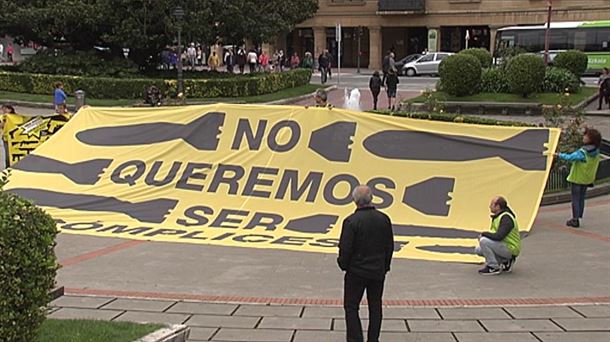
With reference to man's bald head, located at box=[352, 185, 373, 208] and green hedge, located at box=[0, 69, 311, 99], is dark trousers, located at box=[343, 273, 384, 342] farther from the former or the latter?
green hedge, located at box=[0, 69, 311, 99]

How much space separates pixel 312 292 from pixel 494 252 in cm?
245

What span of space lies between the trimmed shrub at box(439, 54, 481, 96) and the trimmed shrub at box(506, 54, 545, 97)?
1.49 m

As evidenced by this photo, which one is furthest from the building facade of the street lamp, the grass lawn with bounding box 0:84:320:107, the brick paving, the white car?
the brick paving

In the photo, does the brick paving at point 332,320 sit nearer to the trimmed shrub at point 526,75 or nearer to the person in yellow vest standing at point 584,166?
the person in yellow vest standing at point 584,166

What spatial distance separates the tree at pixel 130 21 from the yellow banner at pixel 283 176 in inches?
776

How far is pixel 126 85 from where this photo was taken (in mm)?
31797

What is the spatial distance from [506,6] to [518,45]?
11.6 meters

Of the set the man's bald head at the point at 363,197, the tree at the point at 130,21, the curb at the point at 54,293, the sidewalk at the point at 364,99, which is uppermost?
the tree at the point at 130,21

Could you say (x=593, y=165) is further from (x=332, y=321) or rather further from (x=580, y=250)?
(x=332, y=321)

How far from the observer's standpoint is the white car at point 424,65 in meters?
50.9

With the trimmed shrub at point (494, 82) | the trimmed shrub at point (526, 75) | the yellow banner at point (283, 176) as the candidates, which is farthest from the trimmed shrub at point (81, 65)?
the yellow banner at point (283, 176)

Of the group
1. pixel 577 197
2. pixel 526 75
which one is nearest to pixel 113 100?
pixel 526 75

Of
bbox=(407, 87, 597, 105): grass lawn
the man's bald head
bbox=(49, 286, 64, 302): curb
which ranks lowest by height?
bbox=(407, 87, 597, 105): grass lawn

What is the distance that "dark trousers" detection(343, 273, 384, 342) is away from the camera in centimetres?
637
